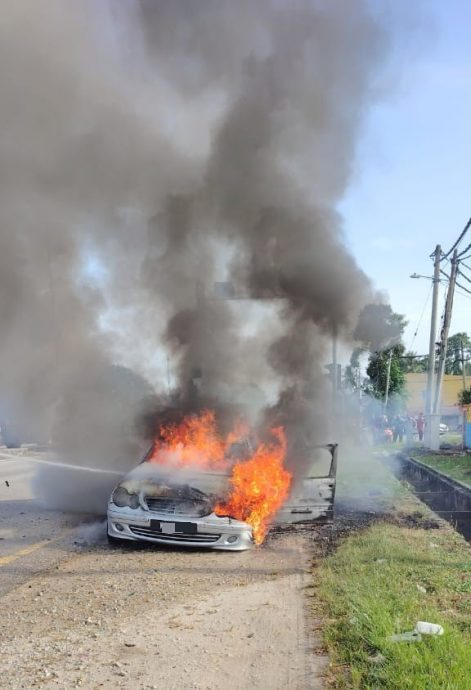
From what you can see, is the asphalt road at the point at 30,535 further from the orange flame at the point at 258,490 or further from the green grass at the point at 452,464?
the green grass at the point at 452,464

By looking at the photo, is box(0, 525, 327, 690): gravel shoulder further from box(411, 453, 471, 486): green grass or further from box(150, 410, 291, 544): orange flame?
box(411, 453, 471, 486): green grass

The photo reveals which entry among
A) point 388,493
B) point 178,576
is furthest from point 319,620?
point 388,493

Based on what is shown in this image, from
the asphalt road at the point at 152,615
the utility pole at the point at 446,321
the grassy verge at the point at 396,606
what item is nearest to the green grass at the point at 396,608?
the grassy verge at the point at 396,606

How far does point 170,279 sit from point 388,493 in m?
6.23

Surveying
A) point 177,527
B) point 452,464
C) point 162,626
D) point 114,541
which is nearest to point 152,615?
point 162,626

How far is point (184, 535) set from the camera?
707cm

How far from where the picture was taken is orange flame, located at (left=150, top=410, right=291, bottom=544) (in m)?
7.55

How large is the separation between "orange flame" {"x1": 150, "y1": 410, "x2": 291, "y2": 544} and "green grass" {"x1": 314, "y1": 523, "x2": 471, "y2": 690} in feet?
3.55

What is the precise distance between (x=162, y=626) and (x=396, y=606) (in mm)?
1768

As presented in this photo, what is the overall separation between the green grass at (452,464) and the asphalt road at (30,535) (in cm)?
912

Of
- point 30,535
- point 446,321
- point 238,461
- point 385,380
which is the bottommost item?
point 30,535

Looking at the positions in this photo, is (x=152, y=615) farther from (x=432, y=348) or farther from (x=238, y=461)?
(x=432, y=348)

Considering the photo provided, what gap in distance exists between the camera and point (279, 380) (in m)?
13.2

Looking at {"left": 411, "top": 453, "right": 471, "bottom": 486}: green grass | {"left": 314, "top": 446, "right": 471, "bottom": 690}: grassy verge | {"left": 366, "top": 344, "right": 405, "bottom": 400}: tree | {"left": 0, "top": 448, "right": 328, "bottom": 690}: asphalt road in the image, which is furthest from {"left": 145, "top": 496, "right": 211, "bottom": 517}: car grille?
{"left": 366, "top": 344, "right": 405, "bottom": 400}: tree
